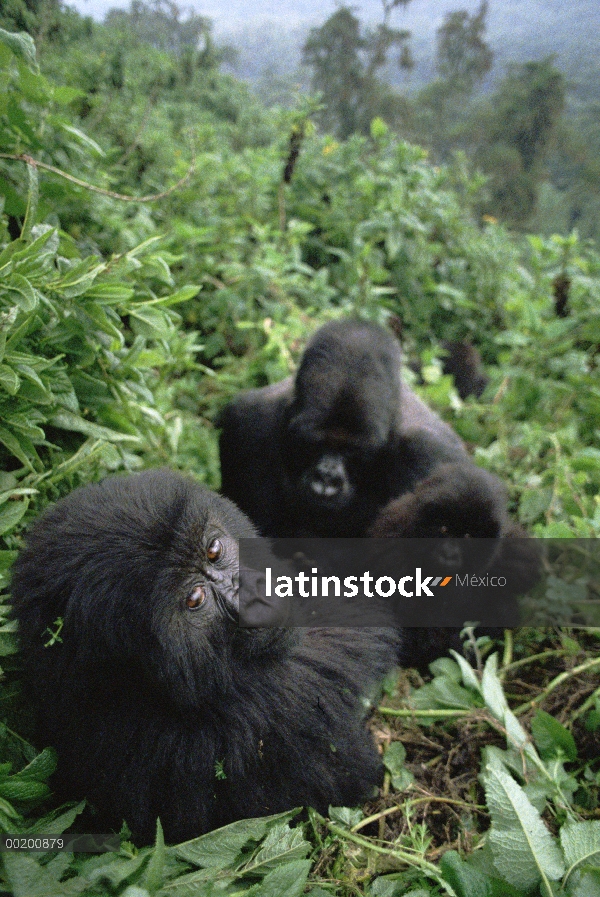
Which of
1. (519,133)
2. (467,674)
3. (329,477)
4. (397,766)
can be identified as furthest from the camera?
(519,133)

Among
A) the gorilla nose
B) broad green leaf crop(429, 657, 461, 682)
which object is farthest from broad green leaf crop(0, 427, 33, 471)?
broad green leaf crop(429, 657, 461, 682)

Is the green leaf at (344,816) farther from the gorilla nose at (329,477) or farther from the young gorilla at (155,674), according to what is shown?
the gorilla nose at (329,477)

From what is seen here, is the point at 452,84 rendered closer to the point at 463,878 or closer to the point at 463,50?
the point at 463,50

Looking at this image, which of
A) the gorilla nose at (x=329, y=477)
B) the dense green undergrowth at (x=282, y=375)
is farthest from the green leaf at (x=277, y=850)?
the gorilla nose at (x=329, y=477)

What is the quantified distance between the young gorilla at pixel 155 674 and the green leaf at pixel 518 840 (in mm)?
553

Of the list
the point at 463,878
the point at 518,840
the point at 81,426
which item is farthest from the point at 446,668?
the point at 81,426

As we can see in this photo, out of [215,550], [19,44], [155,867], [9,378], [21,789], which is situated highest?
[19,44]

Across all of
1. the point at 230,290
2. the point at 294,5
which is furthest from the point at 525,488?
the point at 294,5

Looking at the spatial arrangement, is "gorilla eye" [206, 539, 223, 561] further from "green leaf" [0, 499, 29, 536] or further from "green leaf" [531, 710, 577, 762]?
"green leaf" [531, 710, 577, 762]

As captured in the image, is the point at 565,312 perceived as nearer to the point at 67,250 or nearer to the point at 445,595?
the point at 445,595

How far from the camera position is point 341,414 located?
331 centimetres

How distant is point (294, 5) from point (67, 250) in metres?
4.37

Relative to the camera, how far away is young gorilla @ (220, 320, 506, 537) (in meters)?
3.19

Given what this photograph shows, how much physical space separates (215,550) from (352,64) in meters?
6.03
